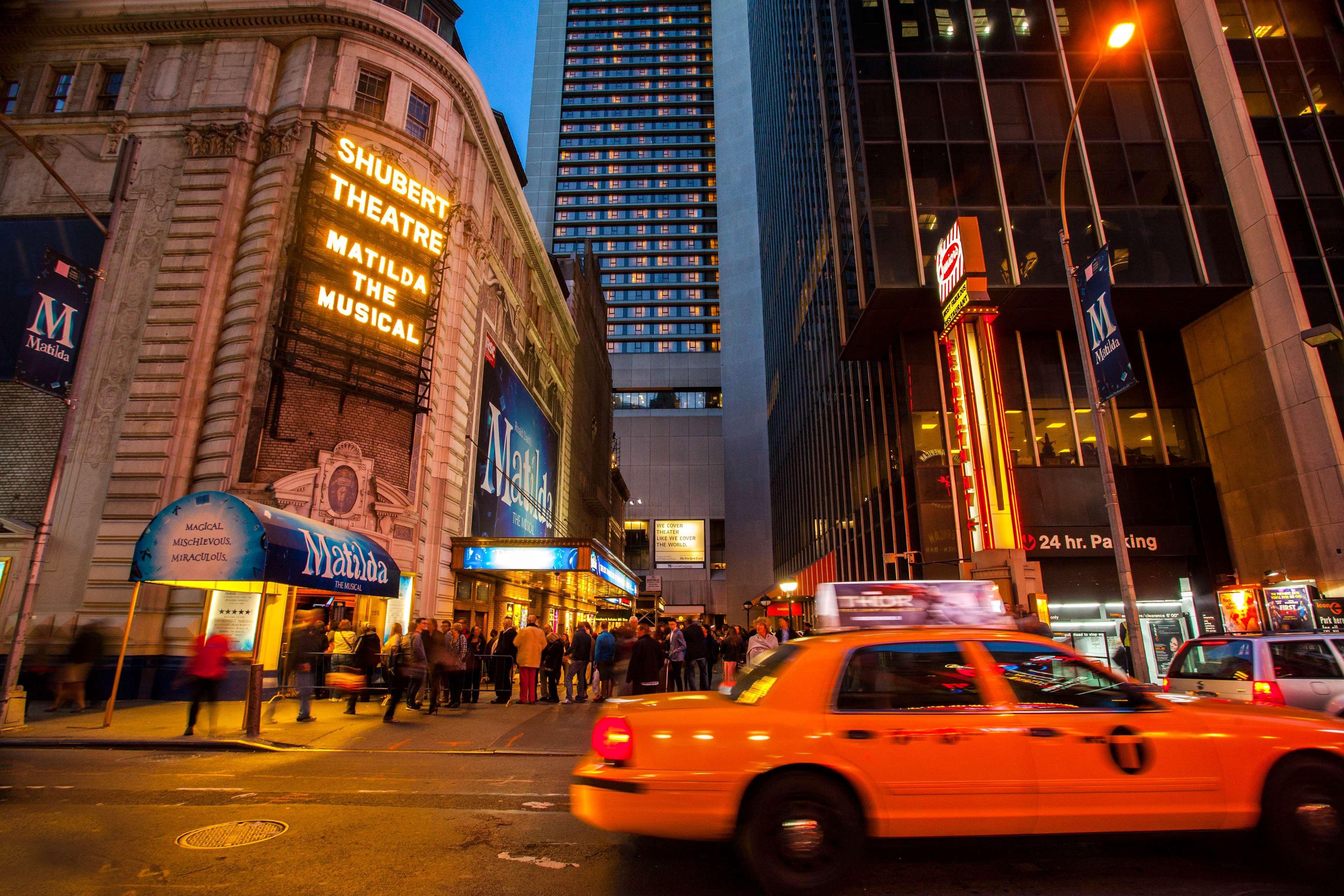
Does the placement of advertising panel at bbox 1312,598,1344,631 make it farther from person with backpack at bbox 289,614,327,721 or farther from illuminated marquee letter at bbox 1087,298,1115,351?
person with backpack at bbox 289,614,327,721

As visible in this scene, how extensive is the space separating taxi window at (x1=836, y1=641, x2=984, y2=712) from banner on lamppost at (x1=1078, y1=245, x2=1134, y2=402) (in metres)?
9.42

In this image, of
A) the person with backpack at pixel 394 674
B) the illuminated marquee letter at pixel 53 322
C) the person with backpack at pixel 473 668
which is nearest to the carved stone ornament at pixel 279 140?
the illuminated marquee letter at pixel 53 322

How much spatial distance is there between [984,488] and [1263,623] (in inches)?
331

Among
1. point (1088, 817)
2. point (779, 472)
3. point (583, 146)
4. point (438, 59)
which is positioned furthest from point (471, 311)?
point (583, 146)

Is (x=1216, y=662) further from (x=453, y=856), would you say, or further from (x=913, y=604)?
(x=453, y=856)

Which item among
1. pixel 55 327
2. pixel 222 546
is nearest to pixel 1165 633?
pixel 222 546

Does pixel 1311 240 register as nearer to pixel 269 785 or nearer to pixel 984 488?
pixel 984 488

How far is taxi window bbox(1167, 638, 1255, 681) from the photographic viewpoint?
8164mm

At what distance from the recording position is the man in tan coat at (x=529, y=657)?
14195 millimetres

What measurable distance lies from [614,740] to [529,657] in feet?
35.9

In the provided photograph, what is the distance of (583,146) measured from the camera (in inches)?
3597

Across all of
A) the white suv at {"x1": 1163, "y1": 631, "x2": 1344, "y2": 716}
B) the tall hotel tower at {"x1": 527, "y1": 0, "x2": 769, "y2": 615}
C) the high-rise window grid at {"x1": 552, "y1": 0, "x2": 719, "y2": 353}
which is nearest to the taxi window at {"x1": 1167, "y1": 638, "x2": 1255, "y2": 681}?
the white suv at {"x1": 1163, "y1": 631, "x2": 1344, "y2": 716}

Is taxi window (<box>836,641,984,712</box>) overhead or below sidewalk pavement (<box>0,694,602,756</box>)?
overhead

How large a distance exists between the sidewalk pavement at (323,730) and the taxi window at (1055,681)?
647cm
